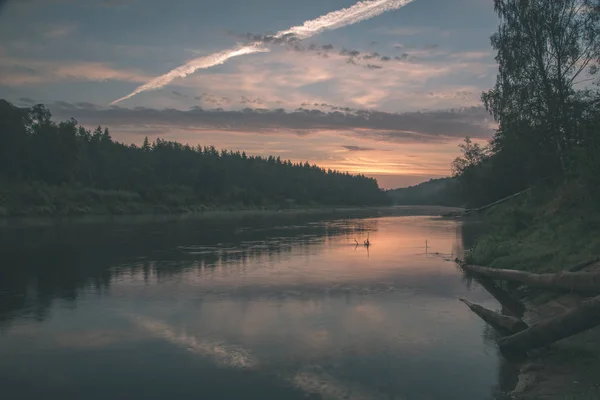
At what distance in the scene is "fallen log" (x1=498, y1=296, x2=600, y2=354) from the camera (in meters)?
9.95

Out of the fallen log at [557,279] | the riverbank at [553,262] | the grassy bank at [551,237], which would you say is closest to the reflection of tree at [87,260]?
the fallen log at [557,279]

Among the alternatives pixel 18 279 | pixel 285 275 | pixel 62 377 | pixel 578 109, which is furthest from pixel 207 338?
pixel 578 109

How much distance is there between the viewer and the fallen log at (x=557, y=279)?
40.9ft

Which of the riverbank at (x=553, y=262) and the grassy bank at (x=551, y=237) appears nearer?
the riverbank at (x=553, y=262)

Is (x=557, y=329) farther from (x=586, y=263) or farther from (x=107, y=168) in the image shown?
(x=107, y=168)

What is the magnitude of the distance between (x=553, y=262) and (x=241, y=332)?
12.8 m

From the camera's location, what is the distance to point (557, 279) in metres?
14.9

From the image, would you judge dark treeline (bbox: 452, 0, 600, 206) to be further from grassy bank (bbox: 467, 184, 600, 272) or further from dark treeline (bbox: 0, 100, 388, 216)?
dark treeline (bbox: 0, 100, 388, 216)

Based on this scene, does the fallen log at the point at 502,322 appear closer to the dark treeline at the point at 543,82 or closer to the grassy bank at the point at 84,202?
the dark treeline at the point at 543,82

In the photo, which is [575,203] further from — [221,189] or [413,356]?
[221,189]

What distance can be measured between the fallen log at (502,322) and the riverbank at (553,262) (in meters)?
1.08

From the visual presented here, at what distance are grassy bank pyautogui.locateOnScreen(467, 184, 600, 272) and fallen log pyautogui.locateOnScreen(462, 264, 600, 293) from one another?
0.83 m

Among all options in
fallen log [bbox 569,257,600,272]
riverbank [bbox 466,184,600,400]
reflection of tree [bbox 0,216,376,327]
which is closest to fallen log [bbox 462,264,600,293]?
riverbank [bbox 466,184,600,400]

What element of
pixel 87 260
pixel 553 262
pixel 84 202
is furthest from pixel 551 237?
pixel 84 202
